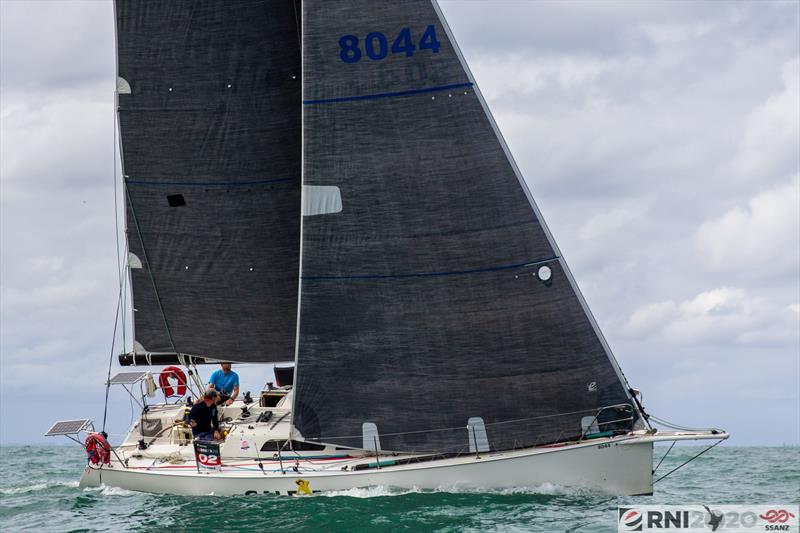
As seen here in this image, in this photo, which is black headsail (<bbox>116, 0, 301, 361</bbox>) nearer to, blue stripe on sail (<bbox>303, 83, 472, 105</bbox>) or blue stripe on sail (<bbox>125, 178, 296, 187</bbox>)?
blue stripe on sail (<bbox>125, 178, 296, 187</bbox>)

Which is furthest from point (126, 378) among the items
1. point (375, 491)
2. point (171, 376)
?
point (375, 491)

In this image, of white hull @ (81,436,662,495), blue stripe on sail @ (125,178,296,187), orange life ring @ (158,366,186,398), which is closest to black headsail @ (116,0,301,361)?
blue stripe on sail @ (125,178,296,187)

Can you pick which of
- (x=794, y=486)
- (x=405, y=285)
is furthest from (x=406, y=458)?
(x=794, y=486)

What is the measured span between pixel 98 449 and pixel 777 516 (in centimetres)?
1306

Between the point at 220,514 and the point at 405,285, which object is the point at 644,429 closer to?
the point at 405,285

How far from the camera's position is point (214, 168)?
906 inches

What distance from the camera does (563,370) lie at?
19750 mm

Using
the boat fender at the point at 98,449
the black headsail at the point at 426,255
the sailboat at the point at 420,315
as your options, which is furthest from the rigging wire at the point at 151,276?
the black headsail at the point at 426,255

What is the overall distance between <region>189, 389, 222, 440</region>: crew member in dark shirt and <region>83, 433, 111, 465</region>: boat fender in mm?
1980

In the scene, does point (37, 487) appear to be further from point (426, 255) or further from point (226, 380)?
point (426, 255)

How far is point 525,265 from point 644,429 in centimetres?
355

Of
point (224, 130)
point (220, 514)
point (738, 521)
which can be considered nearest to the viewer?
point (738, 521)

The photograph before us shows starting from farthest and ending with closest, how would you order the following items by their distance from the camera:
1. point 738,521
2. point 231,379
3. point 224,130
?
1. point 231,379
2. point 224,130
3. point 738,521

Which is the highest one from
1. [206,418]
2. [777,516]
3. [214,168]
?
[214,168]
